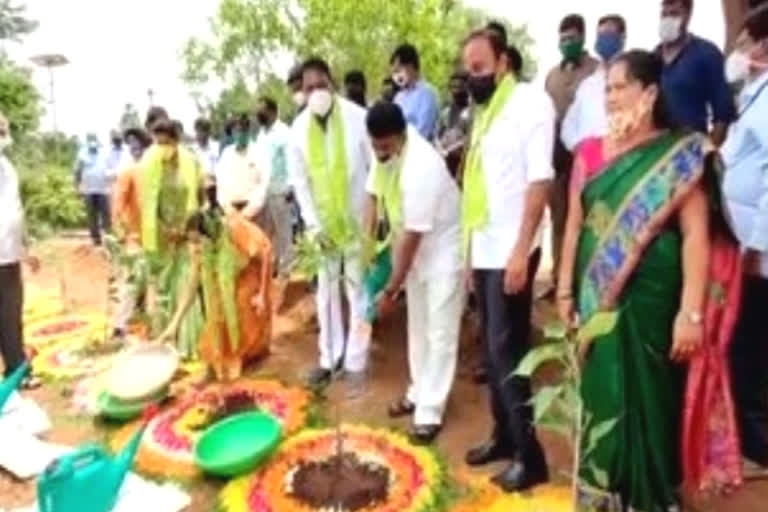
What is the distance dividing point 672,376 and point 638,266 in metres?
0.42

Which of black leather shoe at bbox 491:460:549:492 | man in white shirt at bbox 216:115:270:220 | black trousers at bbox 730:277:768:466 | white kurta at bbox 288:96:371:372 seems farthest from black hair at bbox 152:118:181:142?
black trousers at bbox 730:277:768:466

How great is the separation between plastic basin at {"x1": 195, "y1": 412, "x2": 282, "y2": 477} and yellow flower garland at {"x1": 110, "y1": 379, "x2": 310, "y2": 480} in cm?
11

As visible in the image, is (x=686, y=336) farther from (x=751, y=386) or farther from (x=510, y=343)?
(x=751, y=386)

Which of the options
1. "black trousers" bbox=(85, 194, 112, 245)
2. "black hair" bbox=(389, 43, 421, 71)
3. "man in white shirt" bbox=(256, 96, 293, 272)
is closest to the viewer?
"black hair" bbox=(389, 43, 421, 71)

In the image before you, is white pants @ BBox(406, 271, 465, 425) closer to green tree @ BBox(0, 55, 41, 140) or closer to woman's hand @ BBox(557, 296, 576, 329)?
woman's hand @ BBox(557, 296, 576, 329)

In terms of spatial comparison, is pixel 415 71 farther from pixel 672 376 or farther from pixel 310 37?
pixel 310 37

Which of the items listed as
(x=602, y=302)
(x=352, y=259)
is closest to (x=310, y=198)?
(x=352, y=259)

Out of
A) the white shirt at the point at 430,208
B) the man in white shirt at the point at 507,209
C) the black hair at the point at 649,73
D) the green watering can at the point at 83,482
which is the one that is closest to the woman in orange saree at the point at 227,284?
the white shirt at the point at 430,208

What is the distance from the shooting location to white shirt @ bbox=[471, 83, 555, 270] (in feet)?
11.7

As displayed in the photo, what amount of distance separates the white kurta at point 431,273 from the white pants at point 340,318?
0.56m

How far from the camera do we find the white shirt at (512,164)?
11.7 feet

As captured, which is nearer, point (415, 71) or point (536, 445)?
point (536, 445)

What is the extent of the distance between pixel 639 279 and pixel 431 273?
52.8 inches

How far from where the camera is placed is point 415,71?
20.4 feet
